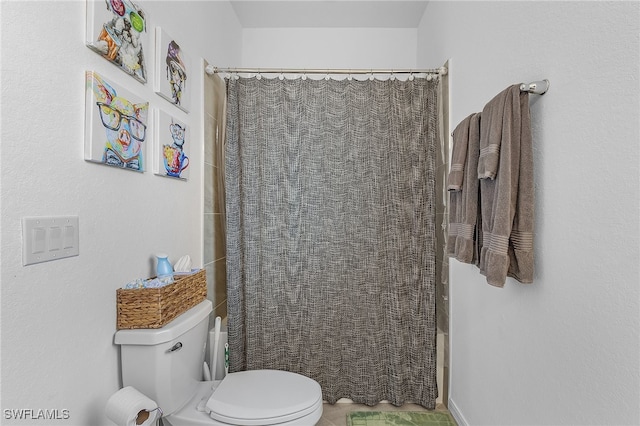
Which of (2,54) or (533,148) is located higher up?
(2,54)

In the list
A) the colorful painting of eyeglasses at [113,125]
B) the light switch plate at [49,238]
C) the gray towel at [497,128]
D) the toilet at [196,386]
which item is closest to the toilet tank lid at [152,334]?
the toilet at [196,386]

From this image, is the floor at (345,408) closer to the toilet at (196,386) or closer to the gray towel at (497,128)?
the toilet at (196,386)

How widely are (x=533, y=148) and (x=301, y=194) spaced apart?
3.74ft

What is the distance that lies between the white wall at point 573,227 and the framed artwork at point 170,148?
1398 mm

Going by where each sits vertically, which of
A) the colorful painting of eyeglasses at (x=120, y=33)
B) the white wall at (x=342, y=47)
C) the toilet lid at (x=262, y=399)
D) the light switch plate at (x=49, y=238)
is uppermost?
the white wall at (x=342, y=47)

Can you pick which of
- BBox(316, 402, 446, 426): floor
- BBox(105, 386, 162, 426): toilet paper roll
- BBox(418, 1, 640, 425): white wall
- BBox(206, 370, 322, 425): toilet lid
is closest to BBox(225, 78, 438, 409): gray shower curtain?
BBox(316, 402, 446, 426): floor

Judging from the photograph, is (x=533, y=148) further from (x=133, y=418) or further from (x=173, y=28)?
(x=173, y=28)

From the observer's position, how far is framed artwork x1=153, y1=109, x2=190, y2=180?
4.42ft

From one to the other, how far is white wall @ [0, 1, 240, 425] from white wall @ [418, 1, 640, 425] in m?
1.40

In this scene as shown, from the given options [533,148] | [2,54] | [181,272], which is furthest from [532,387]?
[2,54]

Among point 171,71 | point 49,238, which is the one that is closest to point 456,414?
point 49,238

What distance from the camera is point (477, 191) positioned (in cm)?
122

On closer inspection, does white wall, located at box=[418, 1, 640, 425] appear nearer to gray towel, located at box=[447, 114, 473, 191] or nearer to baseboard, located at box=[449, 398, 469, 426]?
gray towel, located at box=[447, 114, 473, 191]

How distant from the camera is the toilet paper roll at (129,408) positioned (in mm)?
938
